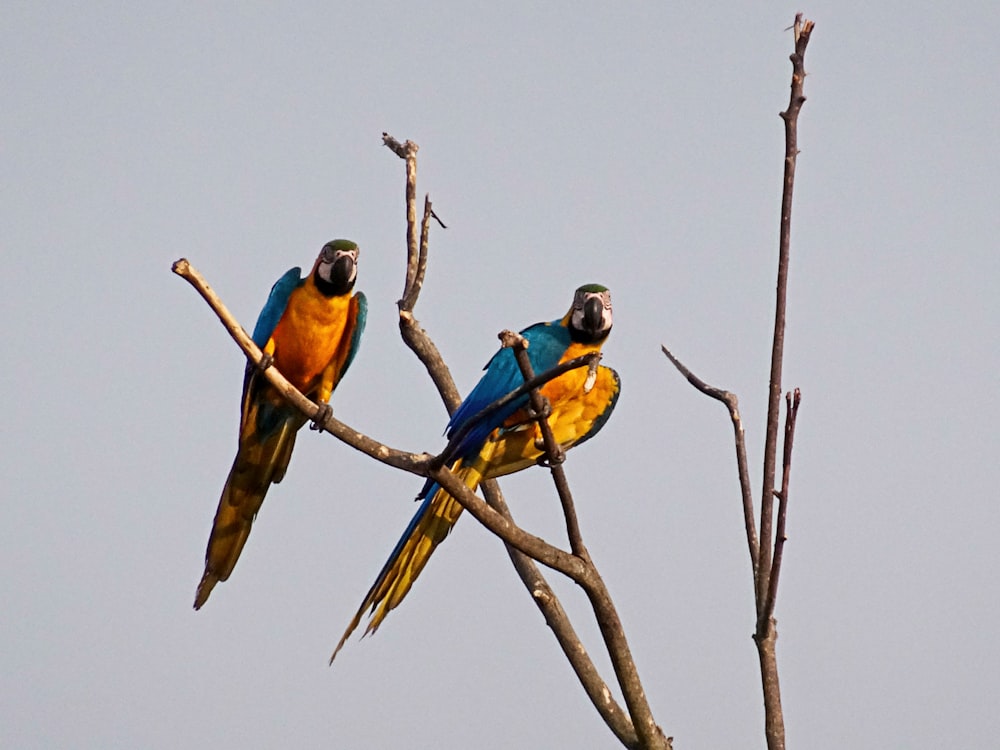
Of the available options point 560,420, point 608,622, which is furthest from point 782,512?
point 560,420

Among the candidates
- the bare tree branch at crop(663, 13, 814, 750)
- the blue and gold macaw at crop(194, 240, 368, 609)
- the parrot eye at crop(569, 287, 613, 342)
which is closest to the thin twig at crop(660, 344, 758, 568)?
the bare tree branch at crop(663, 13, 814, 750)

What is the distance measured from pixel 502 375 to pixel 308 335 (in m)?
1.05

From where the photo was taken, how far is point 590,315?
465 cm

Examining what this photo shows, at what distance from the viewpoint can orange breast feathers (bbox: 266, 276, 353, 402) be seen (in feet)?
16.5

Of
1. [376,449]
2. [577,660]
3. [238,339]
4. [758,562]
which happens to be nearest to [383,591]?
[577,660]

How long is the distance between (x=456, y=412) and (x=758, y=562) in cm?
188

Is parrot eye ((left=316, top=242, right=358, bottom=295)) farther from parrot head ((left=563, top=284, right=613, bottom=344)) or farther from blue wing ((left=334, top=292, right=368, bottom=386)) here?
parrot head ((left=563, top=284, right=613, bottom=344))

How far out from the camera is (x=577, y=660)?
4012 millimetres

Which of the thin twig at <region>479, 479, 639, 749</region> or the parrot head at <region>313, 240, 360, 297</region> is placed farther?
the parrot head at <region>313, 240, 360, 297</region>

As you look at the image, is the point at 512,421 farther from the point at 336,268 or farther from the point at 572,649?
the point at 336,268

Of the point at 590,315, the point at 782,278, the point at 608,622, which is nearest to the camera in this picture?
the point at 782,278

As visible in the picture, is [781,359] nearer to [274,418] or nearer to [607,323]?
[607,323]

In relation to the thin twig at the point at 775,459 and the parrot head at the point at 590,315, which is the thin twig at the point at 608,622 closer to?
the thin twig at the point at 775,459

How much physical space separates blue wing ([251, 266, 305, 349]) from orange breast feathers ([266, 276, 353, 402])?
3 cm
